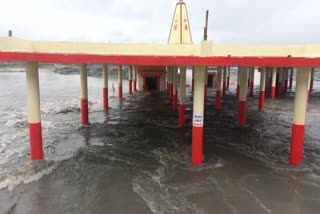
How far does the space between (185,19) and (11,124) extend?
14.8 metres

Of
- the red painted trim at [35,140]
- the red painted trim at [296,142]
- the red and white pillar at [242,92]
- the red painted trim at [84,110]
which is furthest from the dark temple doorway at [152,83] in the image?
the red painted trim at [296,142]

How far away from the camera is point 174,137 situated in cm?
1466

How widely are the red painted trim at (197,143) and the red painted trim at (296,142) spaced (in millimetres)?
3169

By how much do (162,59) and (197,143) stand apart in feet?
10.6

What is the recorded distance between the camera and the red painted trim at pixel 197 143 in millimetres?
9672

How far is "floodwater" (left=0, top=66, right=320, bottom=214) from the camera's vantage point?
8.03m

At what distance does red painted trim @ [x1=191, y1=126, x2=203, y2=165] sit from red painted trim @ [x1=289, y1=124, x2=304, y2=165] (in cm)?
317

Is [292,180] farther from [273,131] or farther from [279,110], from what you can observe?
[279,110]

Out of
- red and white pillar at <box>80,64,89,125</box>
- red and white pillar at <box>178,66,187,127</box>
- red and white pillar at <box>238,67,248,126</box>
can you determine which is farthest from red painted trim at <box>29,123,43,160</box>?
red and white pillar at <box>238,67,248,126</box>

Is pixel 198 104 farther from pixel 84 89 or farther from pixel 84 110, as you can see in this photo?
pixel 84 110

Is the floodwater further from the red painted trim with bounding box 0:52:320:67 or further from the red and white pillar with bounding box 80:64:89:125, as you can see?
the red painted trim with bounding box 0:52:320:67

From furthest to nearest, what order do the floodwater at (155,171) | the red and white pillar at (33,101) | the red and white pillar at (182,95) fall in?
the red and white pillar at (182,95) < the red and white pillar at (33,101) < the floodwater at (155,171)

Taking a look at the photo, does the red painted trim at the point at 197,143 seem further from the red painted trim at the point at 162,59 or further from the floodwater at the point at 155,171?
the red painted trim at the point at 162,59

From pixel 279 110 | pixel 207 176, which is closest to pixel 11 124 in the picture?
pixel 207 176
